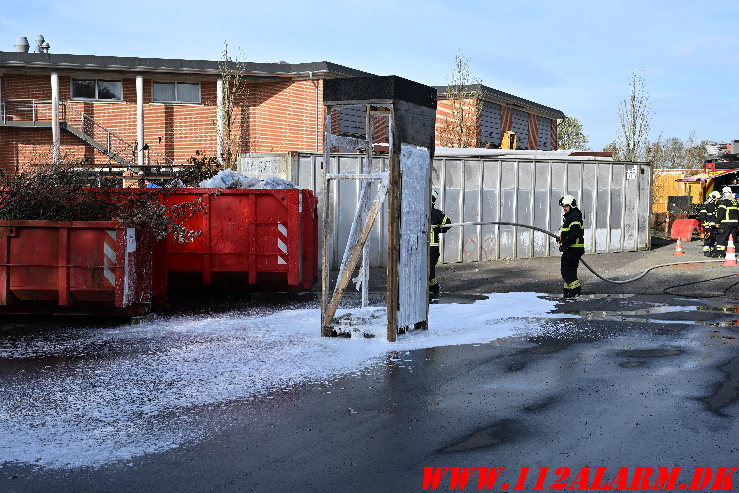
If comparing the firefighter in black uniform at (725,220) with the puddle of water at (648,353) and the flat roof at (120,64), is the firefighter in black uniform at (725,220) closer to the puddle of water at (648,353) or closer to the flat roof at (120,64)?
the puddle of water at (648,353)

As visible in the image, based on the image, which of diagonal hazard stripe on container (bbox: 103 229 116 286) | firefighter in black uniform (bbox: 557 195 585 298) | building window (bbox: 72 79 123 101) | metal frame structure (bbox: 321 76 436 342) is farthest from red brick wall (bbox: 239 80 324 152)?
metal frame structure (bbox: 321 76 436 342)

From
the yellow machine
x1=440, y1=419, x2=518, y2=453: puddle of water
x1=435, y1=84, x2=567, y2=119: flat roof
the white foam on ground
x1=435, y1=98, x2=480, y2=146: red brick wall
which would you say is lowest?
the white foam on ground

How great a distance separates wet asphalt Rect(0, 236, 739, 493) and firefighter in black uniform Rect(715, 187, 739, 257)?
421 inches

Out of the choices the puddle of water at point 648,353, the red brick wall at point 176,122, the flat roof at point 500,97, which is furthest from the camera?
the flat roof at point 500,97

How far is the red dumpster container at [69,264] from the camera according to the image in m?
10.2

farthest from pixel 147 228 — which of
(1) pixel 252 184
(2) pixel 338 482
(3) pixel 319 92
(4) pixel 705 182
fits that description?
(4) pixel 705 182

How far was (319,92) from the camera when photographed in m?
28.3

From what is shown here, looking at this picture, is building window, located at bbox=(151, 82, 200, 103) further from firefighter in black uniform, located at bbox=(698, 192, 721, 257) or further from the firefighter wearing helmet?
the firefighter wearing helmet

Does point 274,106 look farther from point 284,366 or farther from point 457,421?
point 457,421

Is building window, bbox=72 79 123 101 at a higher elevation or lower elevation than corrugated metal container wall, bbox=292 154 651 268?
higher

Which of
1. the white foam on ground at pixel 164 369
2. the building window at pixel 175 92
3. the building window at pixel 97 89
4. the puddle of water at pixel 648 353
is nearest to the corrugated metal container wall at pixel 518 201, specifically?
the white foam on ground at pixel 164 369

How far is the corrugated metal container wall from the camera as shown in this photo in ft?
61.2

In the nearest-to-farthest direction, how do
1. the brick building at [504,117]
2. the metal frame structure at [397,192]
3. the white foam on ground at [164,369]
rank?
1. the white foam on ground at [164,369]
2. the metal frame structure at [397,192]
3. the brick building at [504,117]

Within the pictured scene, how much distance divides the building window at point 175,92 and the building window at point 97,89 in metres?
1.29
